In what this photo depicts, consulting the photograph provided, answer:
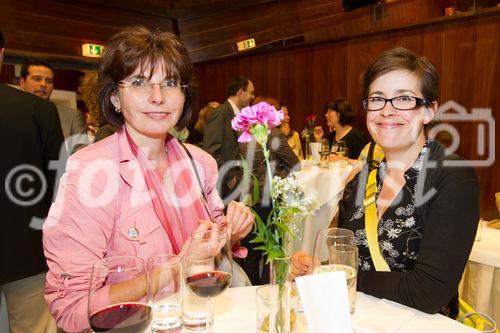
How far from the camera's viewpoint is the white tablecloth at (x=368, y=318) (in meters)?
1.20

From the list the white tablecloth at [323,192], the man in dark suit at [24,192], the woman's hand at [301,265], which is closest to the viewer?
the woman's hand at [301,265]

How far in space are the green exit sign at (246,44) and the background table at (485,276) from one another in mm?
6420

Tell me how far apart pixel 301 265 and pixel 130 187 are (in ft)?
2.17

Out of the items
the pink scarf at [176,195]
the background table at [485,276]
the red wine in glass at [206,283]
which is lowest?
the background table at [485,276]

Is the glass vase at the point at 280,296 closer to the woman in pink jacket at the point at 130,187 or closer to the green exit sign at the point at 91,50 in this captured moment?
the woman in pink jacket at the point at 130,187

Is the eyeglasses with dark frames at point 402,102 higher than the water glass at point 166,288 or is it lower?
higher

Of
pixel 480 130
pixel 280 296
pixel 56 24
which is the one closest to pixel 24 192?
pixel 280 296

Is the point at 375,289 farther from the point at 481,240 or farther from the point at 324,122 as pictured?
the point at 324,122

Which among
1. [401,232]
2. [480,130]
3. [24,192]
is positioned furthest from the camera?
[480,130]

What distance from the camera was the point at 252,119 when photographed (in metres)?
0.97

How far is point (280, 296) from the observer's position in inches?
39.8

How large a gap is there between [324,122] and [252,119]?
659 cm

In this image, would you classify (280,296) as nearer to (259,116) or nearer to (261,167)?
(259,116)

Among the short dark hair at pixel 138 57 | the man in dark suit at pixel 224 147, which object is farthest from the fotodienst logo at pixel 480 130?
the short dark hair at pixel 138 57
